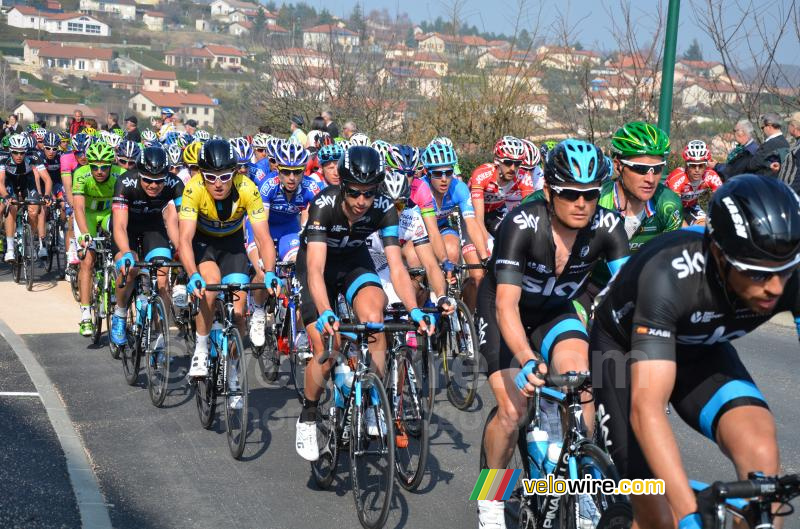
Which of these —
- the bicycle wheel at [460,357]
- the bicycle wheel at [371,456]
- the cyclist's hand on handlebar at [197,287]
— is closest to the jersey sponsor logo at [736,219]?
the bicycle wheel at [371,456]

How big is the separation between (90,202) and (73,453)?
17.2 feet

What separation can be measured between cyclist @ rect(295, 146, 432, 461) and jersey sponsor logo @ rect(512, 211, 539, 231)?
3.88 ft

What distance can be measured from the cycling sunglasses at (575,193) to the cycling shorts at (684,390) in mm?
1008

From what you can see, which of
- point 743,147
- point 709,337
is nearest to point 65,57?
point 743,147

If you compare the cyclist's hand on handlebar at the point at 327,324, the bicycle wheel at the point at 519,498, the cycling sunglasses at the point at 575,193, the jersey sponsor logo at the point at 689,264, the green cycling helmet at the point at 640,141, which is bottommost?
the bicycle wheel at the point at 519,498

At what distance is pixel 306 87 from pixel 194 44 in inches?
5054

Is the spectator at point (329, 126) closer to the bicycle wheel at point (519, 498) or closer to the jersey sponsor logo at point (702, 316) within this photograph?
the bicycle wheel at point (519, 498)

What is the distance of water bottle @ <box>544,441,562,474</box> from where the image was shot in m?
4.53

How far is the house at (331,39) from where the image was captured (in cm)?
2805

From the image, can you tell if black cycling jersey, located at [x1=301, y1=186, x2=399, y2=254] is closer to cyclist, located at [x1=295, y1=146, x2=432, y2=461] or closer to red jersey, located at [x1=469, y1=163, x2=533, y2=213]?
cyclist, located at [x1=295, y1=146, x2=432, y2=461]

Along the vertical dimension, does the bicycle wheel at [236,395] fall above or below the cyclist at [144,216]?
below

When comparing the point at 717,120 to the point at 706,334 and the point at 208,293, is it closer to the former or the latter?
the point at 208,293

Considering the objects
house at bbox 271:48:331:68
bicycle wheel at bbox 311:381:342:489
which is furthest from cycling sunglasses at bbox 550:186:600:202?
house at bbox 271:48:331:68

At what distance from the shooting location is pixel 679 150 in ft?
63.3
